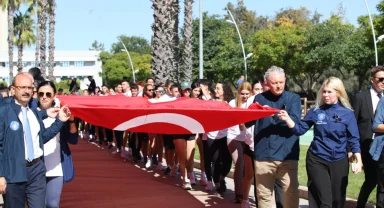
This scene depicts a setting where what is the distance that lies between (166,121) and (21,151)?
2.97m

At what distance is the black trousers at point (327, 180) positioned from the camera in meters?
7.05

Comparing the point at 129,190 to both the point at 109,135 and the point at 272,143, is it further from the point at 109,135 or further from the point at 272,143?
the point at 109,135

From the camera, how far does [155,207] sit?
9594 millimetres

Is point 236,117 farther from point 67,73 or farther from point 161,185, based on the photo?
point 67,73

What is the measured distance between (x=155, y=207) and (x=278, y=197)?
2.02 m

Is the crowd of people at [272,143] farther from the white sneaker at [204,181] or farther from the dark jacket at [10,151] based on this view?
the white sneaker at [204,181]

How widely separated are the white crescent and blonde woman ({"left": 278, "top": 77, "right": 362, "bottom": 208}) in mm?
1873

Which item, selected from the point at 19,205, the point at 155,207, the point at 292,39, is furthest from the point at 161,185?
the point at 292,39

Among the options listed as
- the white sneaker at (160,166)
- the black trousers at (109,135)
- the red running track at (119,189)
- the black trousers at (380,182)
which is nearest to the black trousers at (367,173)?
the black trousers at (380,182)

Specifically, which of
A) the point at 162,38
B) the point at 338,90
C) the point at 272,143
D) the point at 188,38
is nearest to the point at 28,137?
the point at 272,143

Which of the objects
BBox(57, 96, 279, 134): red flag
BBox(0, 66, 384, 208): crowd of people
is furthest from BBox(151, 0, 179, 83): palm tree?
BBox(57, 96, 279, 134): red flag

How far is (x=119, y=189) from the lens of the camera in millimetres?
11320

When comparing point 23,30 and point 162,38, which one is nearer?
point 162,38

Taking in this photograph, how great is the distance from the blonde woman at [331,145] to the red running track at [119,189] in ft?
10.0
